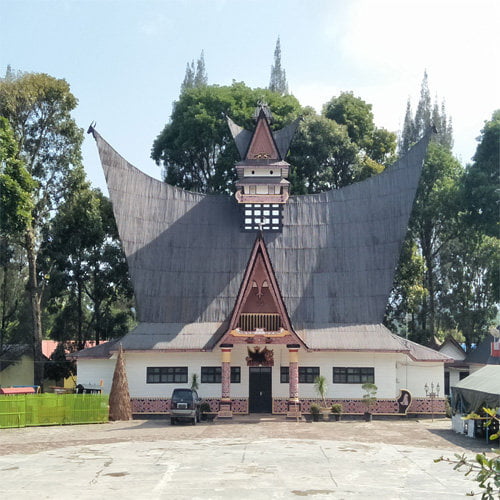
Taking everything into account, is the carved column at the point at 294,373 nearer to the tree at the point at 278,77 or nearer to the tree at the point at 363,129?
the tree at the point at 363,129

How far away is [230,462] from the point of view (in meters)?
19.2

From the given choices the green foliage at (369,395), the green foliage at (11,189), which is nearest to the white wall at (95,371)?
the green foliage at (11,189)

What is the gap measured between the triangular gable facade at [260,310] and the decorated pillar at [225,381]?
1.91ft

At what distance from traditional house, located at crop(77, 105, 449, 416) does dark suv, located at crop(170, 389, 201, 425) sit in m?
2.23

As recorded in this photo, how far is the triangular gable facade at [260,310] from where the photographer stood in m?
32.3

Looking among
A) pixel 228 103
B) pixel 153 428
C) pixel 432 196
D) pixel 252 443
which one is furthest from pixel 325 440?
pixel 228 103

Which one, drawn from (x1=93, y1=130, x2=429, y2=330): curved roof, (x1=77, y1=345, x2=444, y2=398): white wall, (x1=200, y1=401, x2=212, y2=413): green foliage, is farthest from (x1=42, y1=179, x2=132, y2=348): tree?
(x1=200, y1=401, x2=212, y2=413): green foliage

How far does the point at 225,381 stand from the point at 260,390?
244 cm

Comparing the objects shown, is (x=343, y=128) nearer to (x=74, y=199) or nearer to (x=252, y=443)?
(x=74, y=199)

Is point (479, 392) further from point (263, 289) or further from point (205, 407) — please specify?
point (205, 407)

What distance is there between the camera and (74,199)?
45250 millimetres

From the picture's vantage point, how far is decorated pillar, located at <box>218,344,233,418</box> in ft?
106

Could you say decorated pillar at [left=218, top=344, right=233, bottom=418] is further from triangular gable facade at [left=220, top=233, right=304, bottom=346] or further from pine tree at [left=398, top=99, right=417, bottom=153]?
pine tree at [left=398, top=99, right=417, bottom=153]

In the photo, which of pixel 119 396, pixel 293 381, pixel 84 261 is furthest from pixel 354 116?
pixel 119 396
